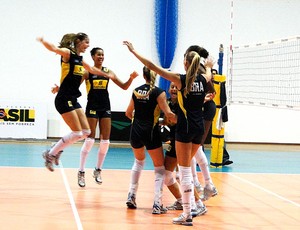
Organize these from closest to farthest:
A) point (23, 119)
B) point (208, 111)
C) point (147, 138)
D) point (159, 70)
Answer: point (159, 70)
point (147, 138)
point (208, 111)
point (23, 119)

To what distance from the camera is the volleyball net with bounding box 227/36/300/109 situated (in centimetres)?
1520

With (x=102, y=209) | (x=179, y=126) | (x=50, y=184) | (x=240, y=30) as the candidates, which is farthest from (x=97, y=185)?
(x=240, y=30)

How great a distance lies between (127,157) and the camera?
13.1m

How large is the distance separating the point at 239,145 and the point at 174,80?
10958 mm

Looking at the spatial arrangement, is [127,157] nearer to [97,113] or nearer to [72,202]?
[97,113]

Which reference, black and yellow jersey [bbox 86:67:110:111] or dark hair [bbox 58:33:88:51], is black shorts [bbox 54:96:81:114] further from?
black and yellow jersey [bbox 86:67:110:111]

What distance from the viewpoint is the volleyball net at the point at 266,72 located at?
599 inches

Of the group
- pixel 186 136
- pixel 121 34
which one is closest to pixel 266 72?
pixel 121 34

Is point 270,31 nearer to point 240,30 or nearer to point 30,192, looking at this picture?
point 240,30

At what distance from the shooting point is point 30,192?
808 cm

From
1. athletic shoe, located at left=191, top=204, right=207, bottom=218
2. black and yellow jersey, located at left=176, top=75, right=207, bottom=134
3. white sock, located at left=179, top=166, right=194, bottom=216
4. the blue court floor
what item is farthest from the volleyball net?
white sock, located at left=179, top=166, right=194, bottom=216

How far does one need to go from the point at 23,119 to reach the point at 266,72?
6.72 m

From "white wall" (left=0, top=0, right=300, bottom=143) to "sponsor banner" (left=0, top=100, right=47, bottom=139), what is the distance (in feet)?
2.01

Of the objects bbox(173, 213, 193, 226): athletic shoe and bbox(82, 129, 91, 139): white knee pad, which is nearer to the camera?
bbox(173, 213, 193, 226): athletic shoe
